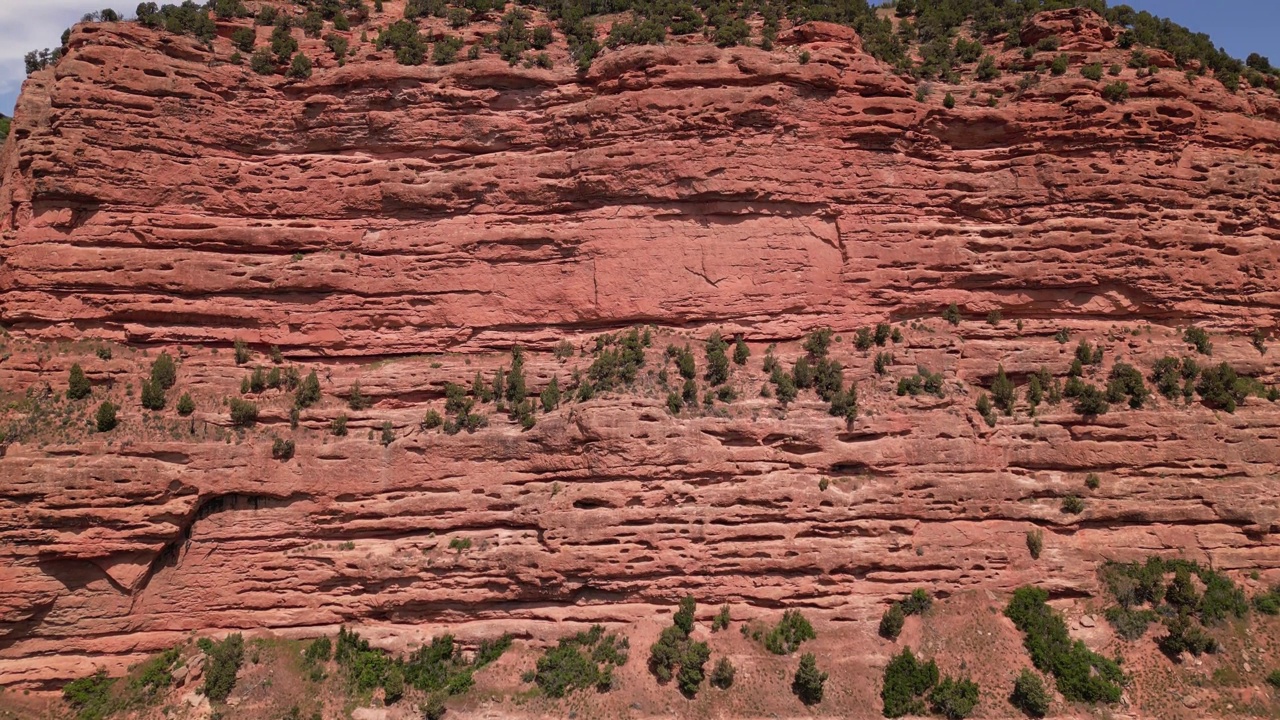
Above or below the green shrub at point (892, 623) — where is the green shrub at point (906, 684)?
below

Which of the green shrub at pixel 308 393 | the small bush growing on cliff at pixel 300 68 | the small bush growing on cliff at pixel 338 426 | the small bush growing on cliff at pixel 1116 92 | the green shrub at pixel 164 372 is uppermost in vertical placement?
the small bush growing on cliff at pixel 300 68

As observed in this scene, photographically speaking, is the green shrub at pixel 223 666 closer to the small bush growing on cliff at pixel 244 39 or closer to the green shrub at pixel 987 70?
the small bush growing on cliff at pixel 244 39

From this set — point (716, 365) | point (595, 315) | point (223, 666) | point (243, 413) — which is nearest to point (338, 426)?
point (243, 413)

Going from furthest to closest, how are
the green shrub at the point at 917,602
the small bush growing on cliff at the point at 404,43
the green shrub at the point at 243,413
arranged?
the small bush growing on cliff at the point at 404,43, the green shrub at the point at 243,413, the green shrub at the point at 917,602

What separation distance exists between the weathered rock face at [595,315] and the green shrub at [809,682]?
5.97ft

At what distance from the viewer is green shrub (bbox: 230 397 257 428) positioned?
1902 centimetres

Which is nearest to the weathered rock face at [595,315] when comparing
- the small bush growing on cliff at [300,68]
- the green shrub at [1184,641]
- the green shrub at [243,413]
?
the green shrub at [243,413]

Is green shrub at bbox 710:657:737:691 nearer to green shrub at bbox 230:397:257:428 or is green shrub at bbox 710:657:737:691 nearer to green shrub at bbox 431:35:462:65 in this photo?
green shrub at bbox 230:397:257:428

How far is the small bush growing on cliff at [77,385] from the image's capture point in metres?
18.8

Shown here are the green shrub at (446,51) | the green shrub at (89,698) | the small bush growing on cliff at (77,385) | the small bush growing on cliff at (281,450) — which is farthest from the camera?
the green shrub at (446,51)

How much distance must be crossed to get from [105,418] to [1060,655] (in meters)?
26.1

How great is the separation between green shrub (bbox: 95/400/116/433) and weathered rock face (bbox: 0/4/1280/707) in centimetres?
49

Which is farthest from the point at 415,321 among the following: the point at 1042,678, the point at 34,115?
the point at 1042,678

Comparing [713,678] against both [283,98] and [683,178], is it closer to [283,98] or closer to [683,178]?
[683,178]
